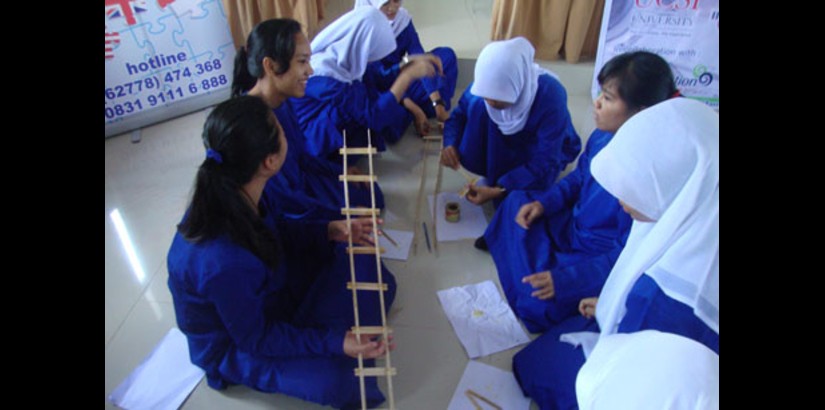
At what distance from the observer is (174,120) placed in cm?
304

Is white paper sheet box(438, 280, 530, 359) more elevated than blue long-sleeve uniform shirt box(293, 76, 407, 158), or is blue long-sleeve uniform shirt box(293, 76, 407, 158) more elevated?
blue long-sleeve uniform shirt box(293, 76, 407, 158)

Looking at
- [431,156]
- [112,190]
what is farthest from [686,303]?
[112,190]

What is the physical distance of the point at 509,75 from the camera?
2037 mm

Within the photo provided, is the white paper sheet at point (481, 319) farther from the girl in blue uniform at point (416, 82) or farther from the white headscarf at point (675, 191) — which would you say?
the girl in blue uniform at point (416, 82)

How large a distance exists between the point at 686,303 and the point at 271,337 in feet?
3.54

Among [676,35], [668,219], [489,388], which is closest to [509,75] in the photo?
[668,219]

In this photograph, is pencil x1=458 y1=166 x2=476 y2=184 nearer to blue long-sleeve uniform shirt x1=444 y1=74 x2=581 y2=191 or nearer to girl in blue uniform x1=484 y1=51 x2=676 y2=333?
blue long-sleeve uniform shirt x1=444 y1=74 x2=581 y2=191

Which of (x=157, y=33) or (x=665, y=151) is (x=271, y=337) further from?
(x=157, y=33)

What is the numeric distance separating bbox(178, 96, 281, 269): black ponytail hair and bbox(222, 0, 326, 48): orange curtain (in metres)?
2.03

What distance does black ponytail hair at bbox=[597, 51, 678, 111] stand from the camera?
1.62 metres

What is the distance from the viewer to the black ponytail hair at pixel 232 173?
1.22 meters

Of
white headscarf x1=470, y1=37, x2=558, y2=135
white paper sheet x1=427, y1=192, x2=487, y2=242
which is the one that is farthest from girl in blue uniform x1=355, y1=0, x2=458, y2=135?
white headscarf x1=470, y1=37, x2=558, y2=135

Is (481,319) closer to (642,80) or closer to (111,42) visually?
(642,80)

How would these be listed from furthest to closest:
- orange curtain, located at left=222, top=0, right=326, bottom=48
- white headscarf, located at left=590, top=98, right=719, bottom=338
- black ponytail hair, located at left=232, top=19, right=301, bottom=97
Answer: orange curtain, located at left=222, top=0, right=326, bottom=48
black ponytail hair, located at left=232, top=19, right=301, bottom=97
white headscarf, located at left=590, top=98, right=719, bottom=338
